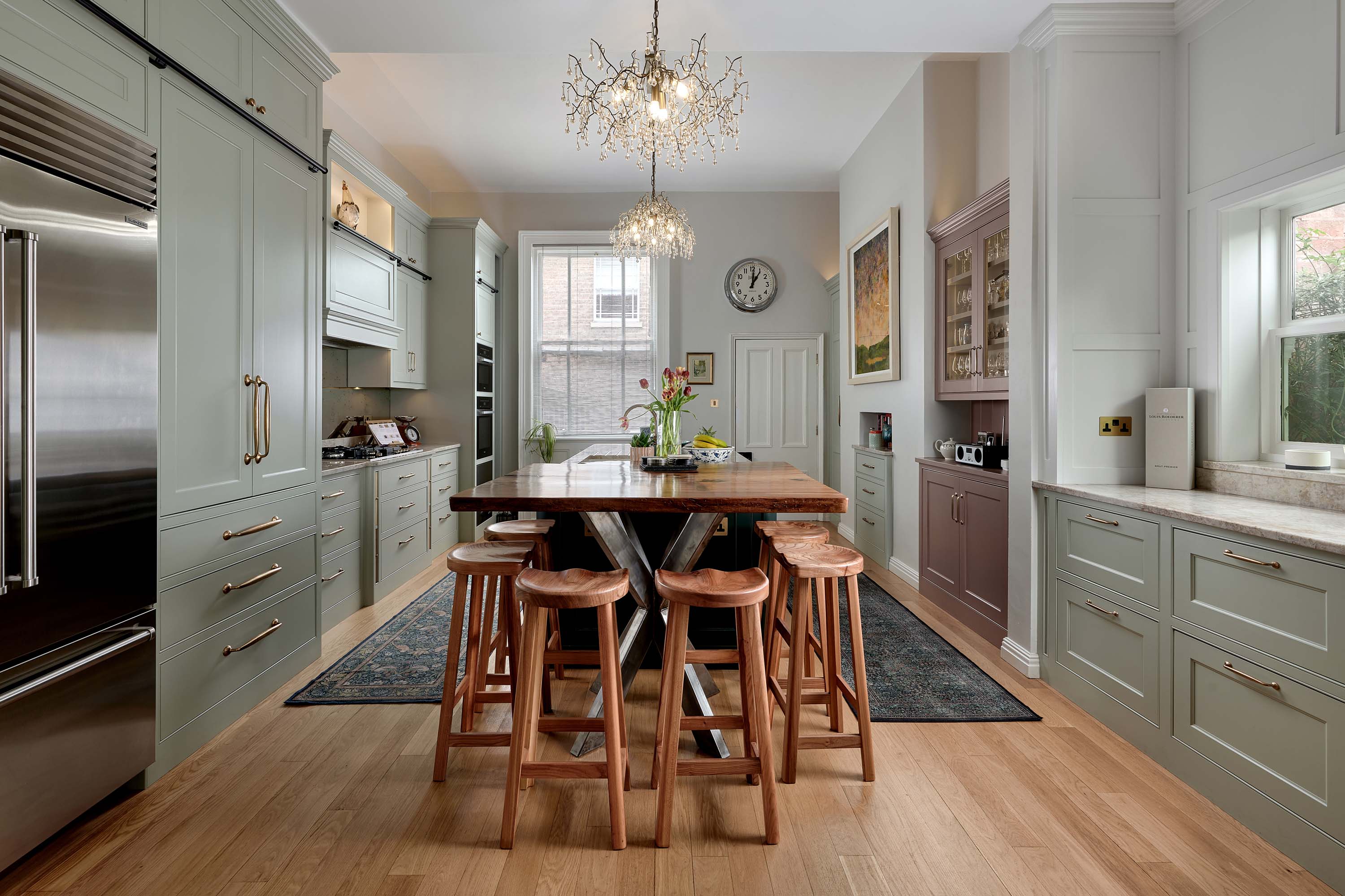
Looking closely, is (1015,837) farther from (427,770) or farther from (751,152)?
(751,152)

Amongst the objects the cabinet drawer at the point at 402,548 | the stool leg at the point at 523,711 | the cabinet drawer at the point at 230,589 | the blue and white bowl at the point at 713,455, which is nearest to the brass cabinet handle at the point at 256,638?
the cabinet drawer at the point at 230,589

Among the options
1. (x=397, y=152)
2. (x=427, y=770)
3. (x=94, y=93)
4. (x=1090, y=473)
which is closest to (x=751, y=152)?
(x=397, y=152)

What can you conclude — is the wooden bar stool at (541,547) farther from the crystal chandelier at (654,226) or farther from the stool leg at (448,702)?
the crystal chandelier at (654,226)

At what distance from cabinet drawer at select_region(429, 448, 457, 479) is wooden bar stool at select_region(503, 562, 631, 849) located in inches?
136

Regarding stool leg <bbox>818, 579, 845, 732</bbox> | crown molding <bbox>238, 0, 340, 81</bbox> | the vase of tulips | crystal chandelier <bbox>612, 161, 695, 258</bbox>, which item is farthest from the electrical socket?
crown molding <bbox>238, 0, 340, 81</bbox>

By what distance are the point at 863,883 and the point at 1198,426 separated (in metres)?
2.21

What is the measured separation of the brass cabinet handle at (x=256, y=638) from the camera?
2.44 meters

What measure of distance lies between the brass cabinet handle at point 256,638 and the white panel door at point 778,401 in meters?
4.64

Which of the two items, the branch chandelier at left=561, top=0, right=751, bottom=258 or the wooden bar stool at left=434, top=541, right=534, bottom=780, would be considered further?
the branch chandelier at left=561, top=0, right=751, bottom=258

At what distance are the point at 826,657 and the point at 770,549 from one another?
0.45 metres

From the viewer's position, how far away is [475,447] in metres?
5.79

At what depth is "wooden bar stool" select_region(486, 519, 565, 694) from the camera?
2.62 meters

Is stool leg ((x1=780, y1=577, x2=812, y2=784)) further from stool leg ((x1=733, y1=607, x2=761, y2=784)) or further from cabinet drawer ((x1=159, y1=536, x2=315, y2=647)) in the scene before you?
cabinet drawer ((x1=159, y1=536, x2=315, y2=647))

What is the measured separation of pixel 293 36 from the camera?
2805 millimetres
